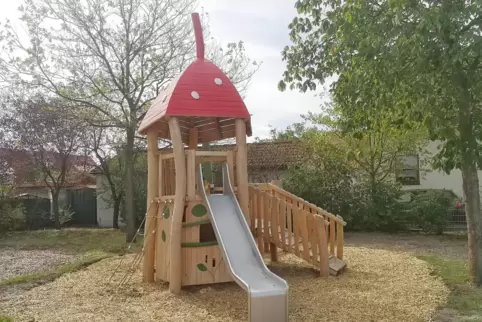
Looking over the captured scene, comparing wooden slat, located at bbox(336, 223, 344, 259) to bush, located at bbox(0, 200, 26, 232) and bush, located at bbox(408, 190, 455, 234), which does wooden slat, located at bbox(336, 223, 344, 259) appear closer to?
bush, located at bbox(408, 190, 455, 234)

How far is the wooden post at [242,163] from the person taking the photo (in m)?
8.65

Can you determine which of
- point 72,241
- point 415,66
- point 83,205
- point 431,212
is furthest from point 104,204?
point 415,66

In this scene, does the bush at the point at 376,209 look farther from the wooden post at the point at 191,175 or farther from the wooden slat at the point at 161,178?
the wooden post at the point at 191,175

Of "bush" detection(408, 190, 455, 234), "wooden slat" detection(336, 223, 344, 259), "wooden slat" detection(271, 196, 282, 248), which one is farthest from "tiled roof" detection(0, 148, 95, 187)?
"wooden slat" detection(336, 223, 344, 259)

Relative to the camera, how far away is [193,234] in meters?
8.43

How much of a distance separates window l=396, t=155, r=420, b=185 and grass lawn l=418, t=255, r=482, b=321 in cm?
934

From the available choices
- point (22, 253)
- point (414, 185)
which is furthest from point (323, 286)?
point (414, 185)

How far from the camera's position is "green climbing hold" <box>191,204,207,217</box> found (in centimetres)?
845

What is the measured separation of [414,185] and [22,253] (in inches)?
665

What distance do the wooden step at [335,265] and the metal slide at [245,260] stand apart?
7.35ft

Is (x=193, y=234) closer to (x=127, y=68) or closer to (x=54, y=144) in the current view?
(x=127, y=68)

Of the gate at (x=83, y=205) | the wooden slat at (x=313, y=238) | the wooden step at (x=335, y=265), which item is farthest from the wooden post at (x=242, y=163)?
the gate at (x=83, y=205)

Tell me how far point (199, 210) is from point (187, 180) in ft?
1.84

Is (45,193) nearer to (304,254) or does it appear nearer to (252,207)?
(252,207)
